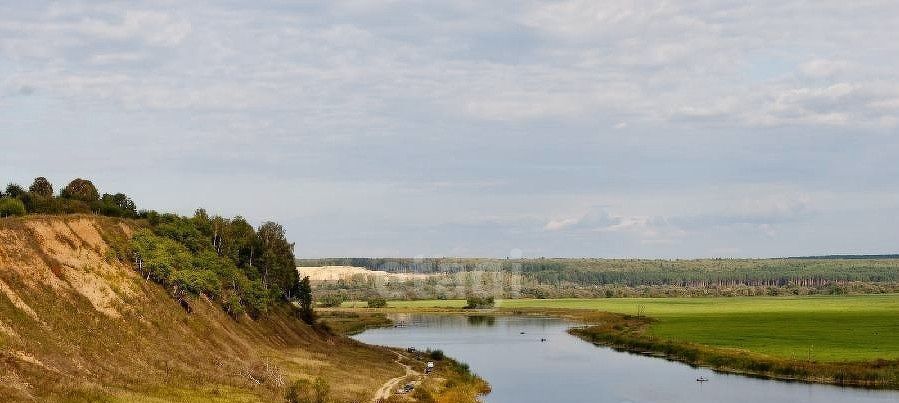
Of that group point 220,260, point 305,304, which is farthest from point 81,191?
point 305,304

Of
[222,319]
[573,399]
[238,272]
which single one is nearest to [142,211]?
[238,272]

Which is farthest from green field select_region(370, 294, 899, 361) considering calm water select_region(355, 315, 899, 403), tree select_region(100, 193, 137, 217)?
tree select_region(100, 193, 137, 217)

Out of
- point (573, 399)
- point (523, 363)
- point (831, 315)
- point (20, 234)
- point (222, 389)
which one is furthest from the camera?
point (831, 315)

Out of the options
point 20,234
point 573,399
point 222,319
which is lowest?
point 573,399

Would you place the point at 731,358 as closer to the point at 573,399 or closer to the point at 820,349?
the point at 820,349

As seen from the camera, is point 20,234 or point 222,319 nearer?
point 20,234

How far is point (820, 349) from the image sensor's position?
119688mm

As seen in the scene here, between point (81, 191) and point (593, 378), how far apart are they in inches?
2864

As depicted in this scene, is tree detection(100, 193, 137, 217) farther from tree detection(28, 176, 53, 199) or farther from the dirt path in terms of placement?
the dirt path

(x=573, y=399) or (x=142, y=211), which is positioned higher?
(x=142, y=211)

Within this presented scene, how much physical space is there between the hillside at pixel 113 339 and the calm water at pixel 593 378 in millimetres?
16043

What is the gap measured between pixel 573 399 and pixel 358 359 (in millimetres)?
24784

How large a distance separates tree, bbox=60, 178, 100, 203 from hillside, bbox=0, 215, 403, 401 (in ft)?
86.4

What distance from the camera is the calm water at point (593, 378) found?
8994 centimetres
